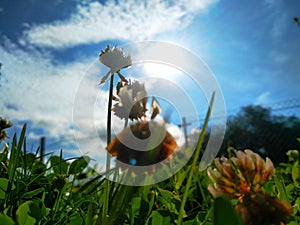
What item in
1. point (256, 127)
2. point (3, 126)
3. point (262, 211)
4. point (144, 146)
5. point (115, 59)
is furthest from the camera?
point (256, 127)

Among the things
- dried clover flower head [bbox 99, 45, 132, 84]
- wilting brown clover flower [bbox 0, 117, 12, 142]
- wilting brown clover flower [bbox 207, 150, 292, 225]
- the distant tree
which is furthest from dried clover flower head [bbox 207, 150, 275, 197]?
the distant tree

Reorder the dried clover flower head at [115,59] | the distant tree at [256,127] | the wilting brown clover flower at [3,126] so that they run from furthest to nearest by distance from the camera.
Result: the distant tree at [256,127] < the wilting brown clover flower at [3,126] < the dried clover flower head at [115,59]

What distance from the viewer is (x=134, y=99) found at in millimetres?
496

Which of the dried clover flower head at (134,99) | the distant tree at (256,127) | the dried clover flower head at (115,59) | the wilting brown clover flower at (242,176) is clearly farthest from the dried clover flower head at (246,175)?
the distant tree at (256,127)

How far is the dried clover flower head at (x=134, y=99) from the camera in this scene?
1.59 feet

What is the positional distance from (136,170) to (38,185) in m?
0.42

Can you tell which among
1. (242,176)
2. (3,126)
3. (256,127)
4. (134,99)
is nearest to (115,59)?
(134,99)

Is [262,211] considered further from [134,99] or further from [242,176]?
[134,99]

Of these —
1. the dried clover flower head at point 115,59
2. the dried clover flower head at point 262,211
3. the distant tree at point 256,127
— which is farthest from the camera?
the distant tree at point 256,127

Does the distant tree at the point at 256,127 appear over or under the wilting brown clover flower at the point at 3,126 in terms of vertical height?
over

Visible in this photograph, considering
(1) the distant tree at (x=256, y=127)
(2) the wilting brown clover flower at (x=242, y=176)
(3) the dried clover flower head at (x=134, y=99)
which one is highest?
(1) the distant tree at (x=256, y=127)

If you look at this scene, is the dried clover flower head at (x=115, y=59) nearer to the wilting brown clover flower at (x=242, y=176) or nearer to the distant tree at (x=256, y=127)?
the wilting brown clover flower at (x=242, y=176)

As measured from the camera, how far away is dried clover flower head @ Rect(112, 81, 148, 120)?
0.48m

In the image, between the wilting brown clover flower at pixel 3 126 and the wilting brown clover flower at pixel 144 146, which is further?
the wilting brown clover flower at pixel 3 126
